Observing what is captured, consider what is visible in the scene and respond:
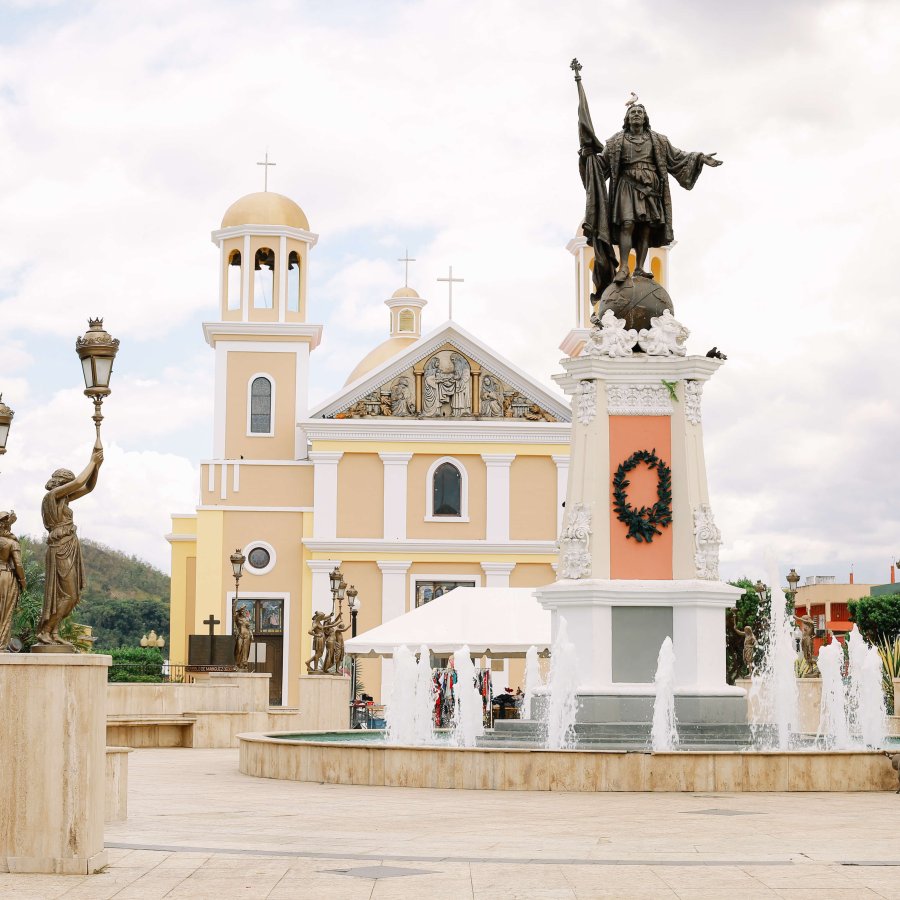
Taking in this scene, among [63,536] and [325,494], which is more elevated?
[325,494]

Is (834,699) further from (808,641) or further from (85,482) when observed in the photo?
(808,641)

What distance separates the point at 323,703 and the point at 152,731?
14.5 feet

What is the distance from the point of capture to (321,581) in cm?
5138

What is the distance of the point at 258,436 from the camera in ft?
176

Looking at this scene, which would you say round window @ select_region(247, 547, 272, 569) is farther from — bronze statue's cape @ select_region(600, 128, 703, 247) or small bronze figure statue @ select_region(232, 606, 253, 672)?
bronze statue's cape @ select_region(600, 128, 703, 247)

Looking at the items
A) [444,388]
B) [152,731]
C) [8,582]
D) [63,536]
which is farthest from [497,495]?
[8,582]

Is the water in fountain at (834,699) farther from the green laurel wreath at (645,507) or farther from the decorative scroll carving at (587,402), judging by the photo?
the decorative scroll carving at (587,402)

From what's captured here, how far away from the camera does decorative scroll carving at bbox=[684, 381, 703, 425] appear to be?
→ 64.3 ft

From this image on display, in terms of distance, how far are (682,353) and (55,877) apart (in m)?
12.2

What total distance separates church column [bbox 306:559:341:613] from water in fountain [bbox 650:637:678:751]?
1292 inches

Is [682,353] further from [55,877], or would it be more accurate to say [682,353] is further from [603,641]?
[55,877]

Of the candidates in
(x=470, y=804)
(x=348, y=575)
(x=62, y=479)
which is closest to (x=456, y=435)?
(x=348, y=575)

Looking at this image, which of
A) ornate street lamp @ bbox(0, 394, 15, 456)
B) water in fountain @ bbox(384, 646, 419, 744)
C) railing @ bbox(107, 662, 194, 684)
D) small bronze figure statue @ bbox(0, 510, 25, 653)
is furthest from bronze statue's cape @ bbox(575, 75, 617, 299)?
railing @ bbox(107, 662, 194, 684)

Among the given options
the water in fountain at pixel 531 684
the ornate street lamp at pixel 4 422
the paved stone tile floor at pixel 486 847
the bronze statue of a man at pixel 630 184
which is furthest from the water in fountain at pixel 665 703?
the ornate street lamp at pixel 4 422
